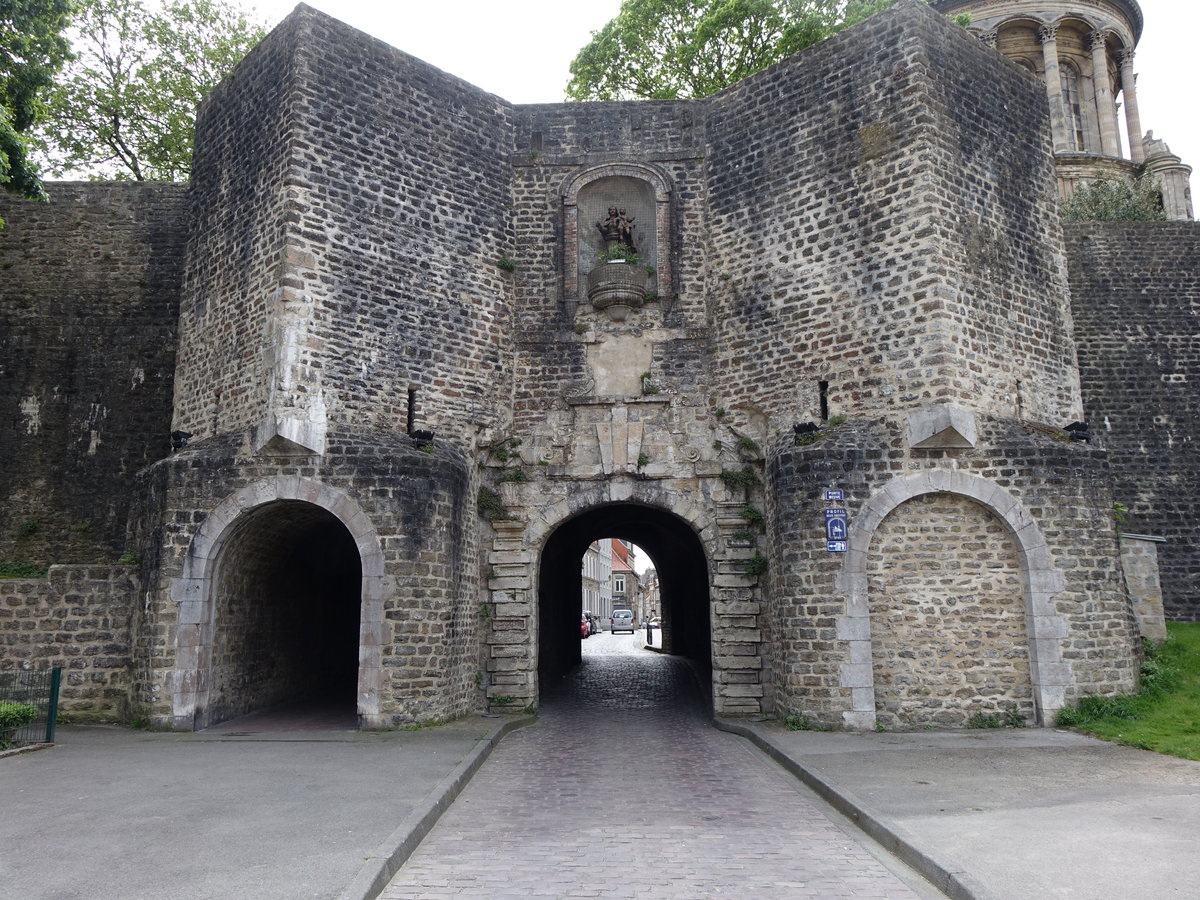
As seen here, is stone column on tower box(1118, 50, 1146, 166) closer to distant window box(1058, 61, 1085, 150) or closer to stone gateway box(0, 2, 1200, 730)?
distant window box(1058, 61, 1085, 150)

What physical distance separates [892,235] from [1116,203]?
18071 millimetres

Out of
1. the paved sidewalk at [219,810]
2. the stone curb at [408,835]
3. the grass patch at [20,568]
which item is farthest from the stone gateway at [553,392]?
the stone curb at [408,835]

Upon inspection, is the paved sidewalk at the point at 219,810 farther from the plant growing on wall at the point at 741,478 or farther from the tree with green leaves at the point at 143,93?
the tree with green leaves at the point at 143,93

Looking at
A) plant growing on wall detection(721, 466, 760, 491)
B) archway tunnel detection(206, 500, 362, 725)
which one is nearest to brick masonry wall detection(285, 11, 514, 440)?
archway tunnel detection(206, 500, 362, 725)

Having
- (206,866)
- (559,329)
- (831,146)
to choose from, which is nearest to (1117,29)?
(831,146)

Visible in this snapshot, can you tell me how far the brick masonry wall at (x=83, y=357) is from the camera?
50.1ft

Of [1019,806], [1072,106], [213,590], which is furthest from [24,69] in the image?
[1072,106]

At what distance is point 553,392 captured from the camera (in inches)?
565

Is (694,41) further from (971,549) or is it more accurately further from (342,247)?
(971,549)

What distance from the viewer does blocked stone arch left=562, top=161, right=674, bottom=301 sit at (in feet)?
48.4

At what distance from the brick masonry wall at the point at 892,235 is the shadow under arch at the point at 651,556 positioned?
179 inches

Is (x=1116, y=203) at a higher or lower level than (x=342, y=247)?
higher

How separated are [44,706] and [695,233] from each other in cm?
1158

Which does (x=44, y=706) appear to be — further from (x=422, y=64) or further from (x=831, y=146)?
(x=831, y=146)
